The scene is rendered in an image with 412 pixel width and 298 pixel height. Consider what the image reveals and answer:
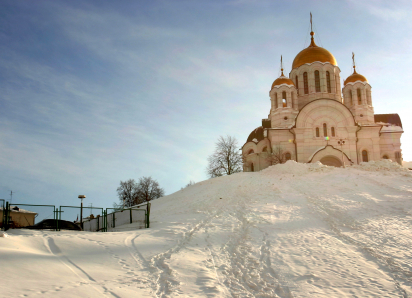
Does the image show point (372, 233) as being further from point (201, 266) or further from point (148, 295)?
point (148, 295)

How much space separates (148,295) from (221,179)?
20321mm

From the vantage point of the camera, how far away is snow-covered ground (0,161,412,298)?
7645 mm

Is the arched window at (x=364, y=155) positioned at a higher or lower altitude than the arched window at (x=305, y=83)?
lower

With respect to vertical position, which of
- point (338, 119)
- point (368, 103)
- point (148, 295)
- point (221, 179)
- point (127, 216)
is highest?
point (368, 103)

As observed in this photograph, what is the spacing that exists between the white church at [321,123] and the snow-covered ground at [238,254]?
17.4 m

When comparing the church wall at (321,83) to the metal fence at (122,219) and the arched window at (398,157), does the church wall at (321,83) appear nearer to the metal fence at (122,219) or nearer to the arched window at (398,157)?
the arched window at (398,157)

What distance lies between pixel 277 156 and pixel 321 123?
5982mm

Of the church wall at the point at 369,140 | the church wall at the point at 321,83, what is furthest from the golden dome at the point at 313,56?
the church wall at the point at 369,140

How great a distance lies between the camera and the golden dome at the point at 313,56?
41544 mm

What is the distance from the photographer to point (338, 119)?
3631cm

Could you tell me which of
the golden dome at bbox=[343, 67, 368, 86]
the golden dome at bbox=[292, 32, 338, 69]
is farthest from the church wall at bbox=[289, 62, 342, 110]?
the golden dome at bbox=[343, 67, 368, 86]

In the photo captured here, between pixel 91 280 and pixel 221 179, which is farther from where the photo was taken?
pixel 221 179

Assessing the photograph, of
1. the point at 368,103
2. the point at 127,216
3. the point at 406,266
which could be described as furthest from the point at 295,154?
the point at 406,266

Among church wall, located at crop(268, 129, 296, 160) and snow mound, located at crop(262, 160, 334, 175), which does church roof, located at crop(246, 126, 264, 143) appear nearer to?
church wall, located at crop(268, 129, 296, 160)
